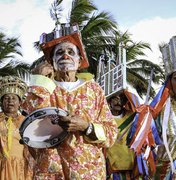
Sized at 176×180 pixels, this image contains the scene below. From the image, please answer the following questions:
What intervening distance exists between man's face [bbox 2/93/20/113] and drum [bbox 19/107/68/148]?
3617mm

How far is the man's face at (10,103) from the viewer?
22.8ft

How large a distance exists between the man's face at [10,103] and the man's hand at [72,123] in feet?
12.2

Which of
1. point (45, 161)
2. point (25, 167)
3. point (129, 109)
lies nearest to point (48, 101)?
point (45, 161)

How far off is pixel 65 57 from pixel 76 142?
674 mm

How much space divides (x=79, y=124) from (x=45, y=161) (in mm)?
336

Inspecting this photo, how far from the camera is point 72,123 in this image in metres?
3.29

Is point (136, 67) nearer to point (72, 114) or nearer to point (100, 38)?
point (100, 38)

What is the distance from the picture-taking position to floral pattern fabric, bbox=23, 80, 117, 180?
3.37 metres

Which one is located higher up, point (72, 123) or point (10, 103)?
point (10, 103)

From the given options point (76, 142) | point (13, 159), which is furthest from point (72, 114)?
point (13, 159)

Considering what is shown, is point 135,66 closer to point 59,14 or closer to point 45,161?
→ point 59,14

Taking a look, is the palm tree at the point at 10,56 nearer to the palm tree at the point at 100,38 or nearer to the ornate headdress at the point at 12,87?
the palm tree at the point at 100,38

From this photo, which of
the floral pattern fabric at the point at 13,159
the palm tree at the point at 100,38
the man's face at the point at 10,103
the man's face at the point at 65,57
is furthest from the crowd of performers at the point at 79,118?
the palm tree at the point at 100,38

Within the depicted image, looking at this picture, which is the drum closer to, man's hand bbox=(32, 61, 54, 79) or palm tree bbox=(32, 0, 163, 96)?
man's hand bbox=(32, 61, 54, 79)
